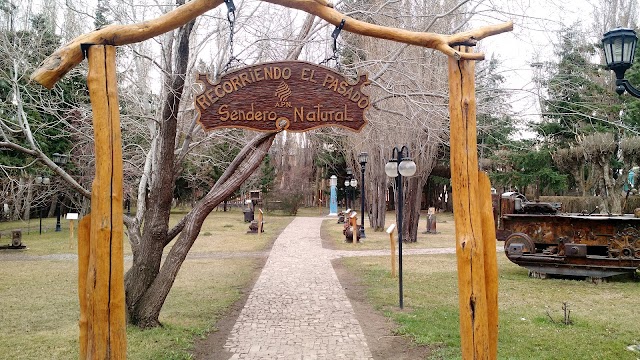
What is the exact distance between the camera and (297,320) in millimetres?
7586

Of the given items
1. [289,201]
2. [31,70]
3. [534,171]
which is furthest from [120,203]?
[289,201]

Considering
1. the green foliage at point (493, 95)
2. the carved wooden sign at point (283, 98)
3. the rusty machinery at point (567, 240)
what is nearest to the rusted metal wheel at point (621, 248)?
the rusty machinery at point (567, 240)

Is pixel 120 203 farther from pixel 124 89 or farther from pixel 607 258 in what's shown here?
pixel 607 258

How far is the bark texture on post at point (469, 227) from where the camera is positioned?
3891 millimetres

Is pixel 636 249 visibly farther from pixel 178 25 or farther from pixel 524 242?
pixel 178 25

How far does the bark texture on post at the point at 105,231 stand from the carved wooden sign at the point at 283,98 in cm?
74

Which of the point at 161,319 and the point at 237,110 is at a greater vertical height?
the point at 237,110

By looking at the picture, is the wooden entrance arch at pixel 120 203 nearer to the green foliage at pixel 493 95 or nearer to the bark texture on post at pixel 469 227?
the bark texture on post at pixel 469 227

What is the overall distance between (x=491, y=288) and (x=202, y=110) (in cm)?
276

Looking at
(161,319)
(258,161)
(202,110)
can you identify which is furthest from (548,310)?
(202,110)

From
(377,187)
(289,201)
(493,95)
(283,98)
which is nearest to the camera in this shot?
(283,98)

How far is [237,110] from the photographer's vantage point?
13.6ft

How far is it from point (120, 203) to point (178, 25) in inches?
60.5

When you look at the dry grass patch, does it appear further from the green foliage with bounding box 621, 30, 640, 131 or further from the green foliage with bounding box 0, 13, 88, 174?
the green foliage with bounding box 621, 30, 640, 131
